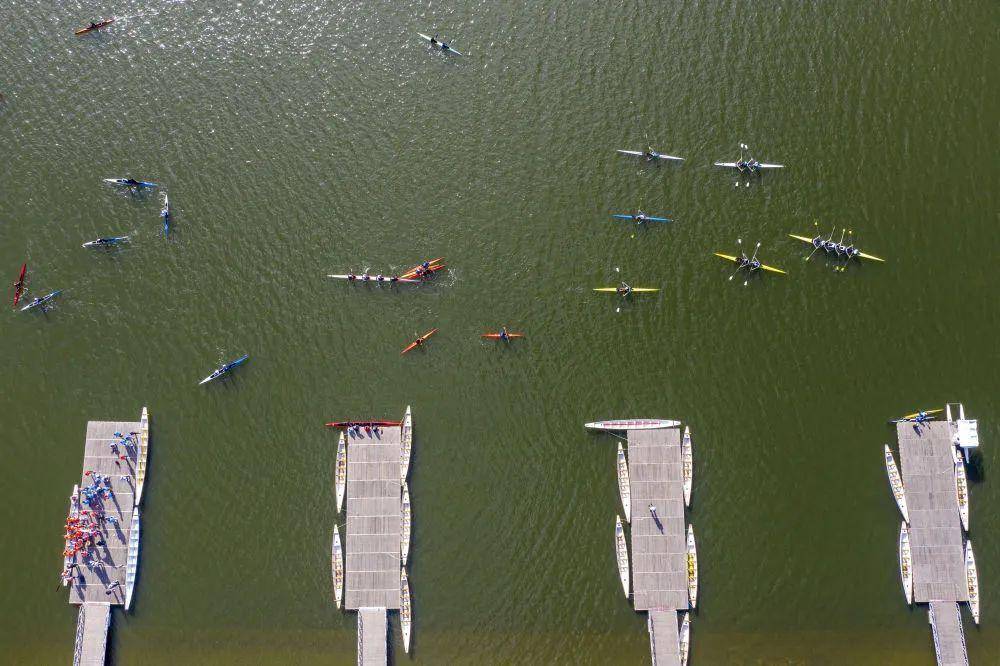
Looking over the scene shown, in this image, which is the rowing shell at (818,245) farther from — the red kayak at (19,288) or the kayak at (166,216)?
the red kayak at (19,288)

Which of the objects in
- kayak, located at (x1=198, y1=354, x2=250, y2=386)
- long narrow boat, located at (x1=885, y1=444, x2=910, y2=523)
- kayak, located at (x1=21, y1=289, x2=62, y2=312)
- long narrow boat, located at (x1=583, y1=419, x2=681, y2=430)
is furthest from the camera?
kayak, located at (x1=21, y1=289, x2=62, y2=312)

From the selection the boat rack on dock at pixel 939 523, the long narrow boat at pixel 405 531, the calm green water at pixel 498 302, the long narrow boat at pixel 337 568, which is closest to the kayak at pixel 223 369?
the calm green water at pixel 498 302

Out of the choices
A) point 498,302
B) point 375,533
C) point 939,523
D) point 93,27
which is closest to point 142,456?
point 375,533

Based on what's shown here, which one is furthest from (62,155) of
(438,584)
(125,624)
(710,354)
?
(710,354)

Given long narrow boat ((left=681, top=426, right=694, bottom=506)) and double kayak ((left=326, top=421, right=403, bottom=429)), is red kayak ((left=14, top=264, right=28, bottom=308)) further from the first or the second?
long narrow boat ((left=681, top=426, right=694, bottom=506))

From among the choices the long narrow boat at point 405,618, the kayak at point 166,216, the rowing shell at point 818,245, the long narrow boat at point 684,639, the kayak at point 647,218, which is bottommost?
the long narrow boat at point 684,639

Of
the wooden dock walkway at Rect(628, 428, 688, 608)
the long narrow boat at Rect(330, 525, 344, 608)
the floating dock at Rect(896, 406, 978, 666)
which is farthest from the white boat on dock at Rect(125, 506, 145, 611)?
the floating dock at Rect(896, 406, 978, 666)

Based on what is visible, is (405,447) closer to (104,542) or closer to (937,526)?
(104,542)

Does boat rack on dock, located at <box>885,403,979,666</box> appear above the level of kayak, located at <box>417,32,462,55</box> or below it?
below
